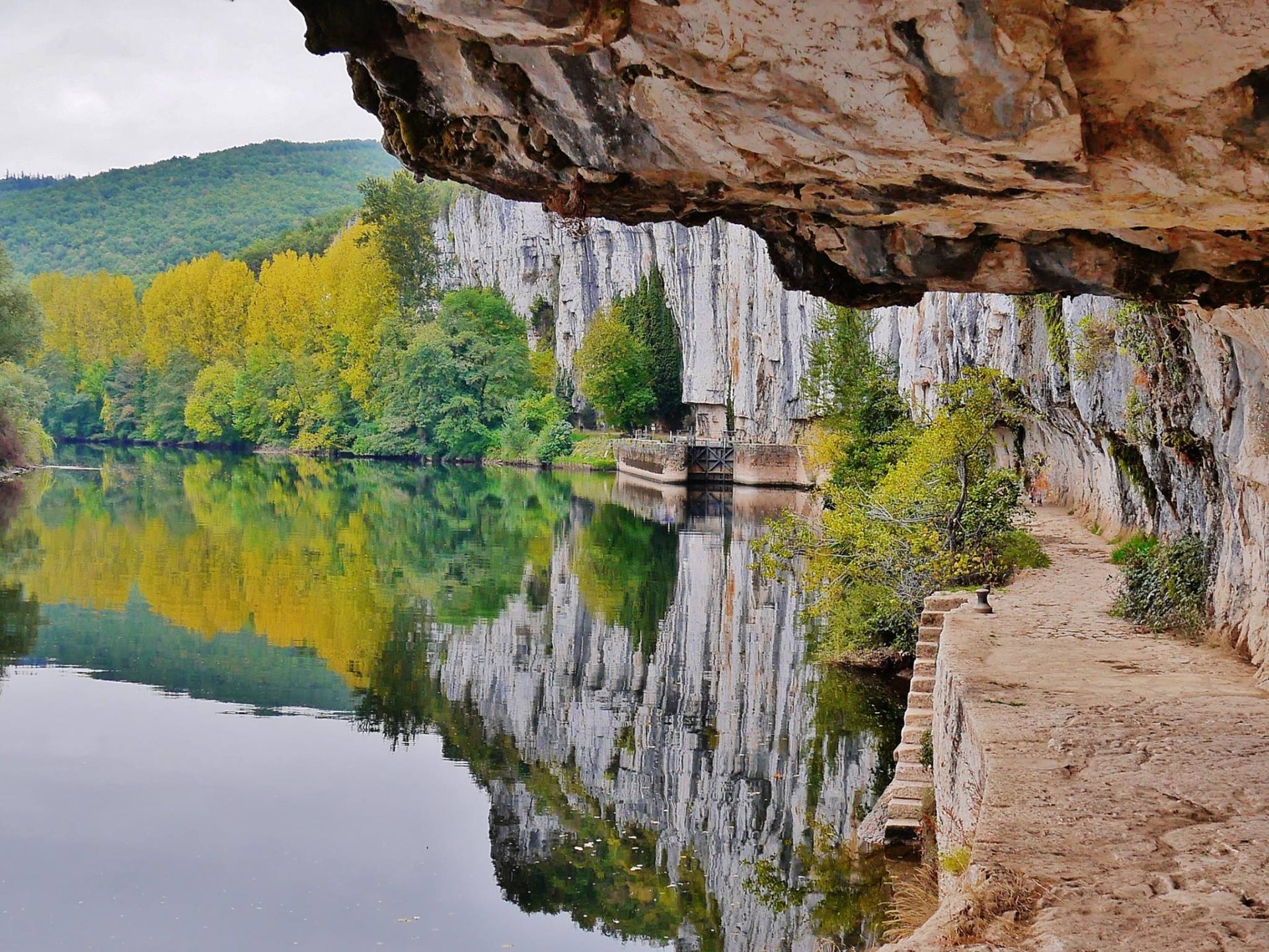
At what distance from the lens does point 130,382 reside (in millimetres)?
76125

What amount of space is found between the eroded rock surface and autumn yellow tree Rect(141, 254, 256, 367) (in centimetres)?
7292

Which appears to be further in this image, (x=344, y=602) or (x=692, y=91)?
(x=344, y=602)

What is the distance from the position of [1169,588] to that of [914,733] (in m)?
2.45

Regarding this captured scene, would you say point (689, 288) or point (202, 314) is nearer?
point (689, 288)

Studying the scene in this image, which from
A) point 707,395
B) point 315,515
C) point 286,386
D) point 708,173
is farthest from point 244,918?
point 286,386

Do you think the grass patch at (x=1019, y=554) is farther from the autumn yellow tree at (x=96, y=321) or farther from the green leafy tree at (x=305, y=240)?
the green leafy tree at (x=305, y=240)

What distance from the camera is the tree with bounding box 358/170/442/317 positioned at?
6725cm

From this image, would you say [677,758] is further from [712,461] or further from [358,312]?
[358,312]

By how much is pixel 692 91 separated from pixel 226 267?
3095 inches

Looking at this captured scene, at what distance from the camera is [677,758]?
40.0ft

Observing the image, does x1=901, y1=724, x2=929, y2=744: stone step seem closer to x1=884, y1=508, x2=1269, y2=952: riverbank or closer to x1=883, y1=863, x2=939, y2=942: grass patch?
x1=884, y1=508, x2=1269, y2=952: riverbank

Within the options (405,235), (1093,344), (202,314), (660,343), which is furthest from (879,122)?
(202,314)

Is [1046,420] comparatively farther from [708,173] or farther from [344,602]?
[708,173]

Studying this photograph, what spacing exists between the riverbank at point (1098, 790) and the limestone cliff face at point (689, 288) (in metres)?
30.5
